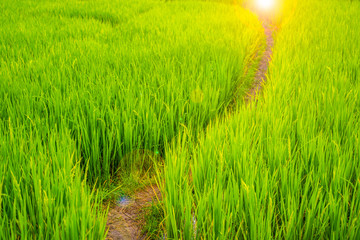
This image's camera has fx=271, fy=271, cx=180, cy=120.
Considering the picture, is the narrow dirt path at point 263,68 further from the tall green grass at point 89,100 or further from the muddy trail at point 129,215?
the muddy trail at point 129,215

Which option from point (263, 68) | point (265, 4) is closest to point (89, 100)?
point (263, 68)

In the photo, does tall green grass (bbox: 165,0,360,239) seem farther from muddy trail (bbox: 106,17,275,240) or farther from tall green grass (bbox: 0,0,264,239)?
tall green grass (bbox: 0,0,264,239)

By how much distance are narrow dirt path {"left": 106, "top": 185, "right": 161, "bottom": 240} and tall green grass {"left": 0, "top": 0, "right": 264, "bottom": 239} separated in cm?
11

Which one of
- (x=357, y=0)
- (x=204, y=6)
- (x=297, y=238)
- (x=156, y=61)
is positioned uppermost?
(x=357, y=0)

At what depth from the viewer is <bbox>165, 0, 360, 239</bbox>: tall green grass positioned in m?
0.85

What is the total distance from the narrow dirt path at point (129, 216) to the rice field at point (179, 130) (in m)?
0.06

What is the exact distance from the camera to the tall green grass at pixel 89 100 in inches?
35.1

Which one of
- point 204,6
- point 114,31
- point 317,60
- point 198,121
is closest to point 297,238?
point 198,121

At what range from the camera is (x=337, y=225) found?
80cm

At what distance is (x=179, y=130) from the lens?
1.39 m

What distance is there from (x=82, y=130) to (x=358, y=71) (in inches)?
80.7

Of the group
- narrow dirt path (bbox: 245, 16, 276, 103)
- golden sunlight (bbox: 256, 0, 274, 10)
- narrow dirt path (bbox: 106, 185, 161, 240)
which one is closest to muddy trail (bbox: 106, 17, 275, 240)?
narrow dirt path (bbox: 106, 185, 161, 240)

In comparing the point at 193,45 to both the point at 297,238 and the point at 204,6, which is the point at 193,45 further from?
the point at 204,6

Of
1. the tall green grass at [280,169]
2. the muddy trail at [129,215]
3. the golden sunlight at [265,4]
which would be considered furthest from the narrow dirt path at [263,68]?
the golden sunlight at [265,4]
